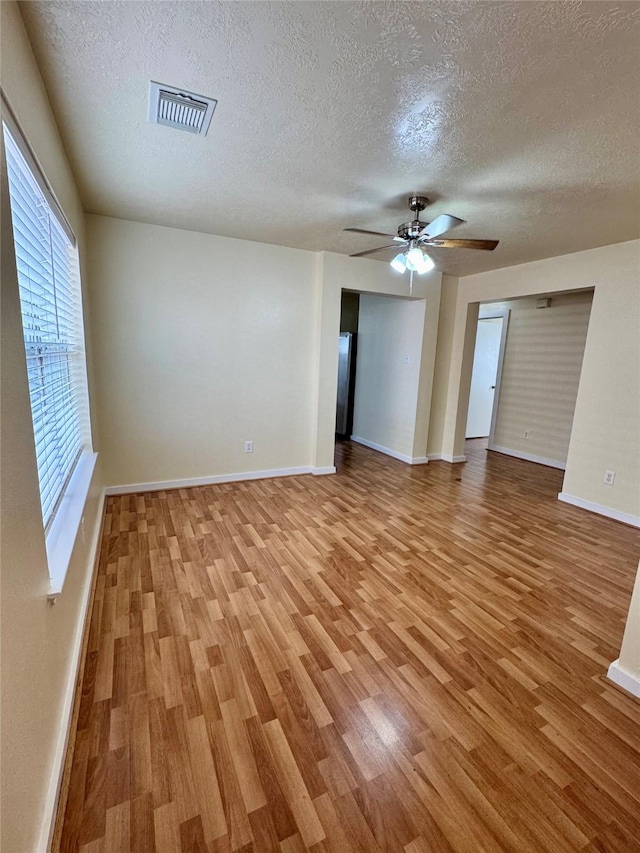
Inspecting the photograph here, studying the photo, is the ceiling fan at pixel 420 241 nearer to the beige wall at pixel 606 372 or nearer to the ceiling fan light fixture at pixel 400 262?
the ceiling fan light fixture at pixel 400 262

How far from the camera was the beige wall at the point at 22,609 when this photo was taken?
872mm

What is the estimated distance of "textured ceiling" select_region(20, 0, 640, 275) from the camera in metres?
1.25

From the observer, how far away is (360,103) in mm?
1621

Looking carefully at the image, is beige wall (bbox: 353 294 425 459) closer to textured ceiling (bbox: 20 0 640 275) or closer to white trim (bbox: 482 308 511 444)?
white trim (bbox: 482 308 511 444)

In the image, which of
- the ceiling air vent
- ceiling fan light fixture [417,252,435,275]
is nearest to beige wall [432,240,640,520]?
ceiling fan light fixture [417,252,435,275]

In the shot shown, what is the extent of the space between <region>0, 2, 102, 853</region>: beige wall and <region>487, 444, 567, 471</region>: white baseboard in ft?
18.4

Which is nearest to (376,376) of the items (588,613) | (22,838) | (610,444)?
(610,444)

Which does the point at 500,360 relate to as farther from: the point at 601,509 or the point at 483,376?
the point at 601,509

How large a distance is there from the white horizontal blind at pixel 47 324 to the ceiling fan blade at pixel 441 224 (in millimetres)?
2080

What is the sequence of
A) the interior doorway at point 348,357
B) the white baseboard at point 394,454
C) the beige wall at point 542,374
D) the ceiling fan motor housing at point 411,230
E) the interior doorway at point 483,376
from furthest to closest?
1. the interior doorway at point 483,376
2. the interior doorway at point 348,357
3. the white baseboard at point 394,454
4. the beige wall at point 542,374
5. the ceiling fan motor housing at point 411,230

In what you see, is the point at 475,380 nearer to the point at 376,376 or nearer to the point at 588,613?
the point at 376,376

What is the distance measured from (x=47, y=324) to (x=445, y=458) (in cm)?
476

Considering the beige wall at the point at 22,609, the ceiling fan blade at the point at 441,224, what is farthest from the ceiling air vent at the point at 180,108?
the ceiling fan blade at the point at 441,224

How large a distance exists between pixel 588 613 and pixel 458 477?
8.02 feet
